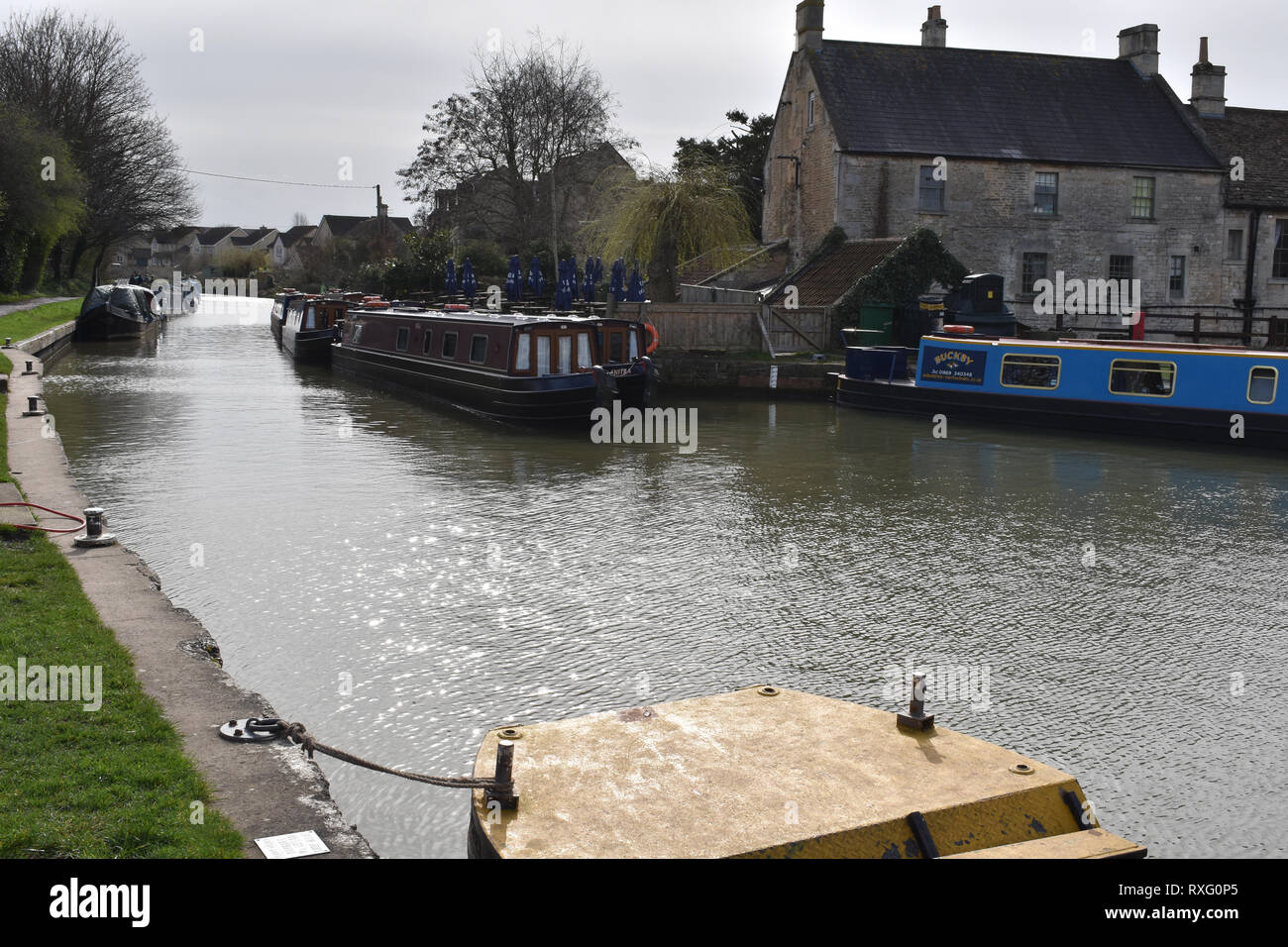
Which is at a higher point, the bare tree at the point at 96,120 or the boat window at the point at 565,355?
the bare tree at the point at 96,120

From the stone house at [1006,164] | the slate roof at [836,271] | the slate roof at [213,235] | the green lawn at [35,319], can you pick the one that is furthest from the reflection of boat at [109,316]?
the slate roof at [213,235]

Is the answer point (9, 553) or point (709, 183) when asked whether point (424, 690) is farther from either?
point (709, 183)

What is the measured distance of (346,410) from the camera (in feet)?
65.0

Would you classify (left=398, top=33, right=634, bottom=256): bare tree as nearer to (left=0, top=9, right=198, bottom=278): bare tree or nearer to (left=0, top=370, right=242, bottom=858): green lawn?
(left=0, top=9, right=198, bottom=278): bare tree

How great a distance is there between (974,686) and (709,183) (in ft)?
74.1

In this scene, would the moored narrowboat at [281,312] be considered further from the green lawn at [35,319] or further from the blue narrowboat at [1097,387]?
the blue narrowboat at [1097,387]

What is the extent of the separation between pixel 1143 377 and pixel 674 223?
13.4m

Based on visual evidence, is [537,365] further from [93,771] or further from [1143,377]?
[93,771]

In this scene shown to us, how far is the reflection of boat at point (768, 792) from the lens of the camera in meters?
3.43

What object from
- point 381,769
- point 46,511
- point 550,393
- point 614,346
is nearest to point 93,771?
point 381,769

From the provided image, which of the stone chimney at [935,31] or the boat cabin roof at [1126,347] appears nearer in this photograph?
the boat cabin roof at [1126,347]

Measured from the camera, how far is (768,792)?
3695 millimetres

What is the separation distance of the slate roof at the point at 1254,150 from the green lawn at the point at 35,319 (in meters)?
30.4
